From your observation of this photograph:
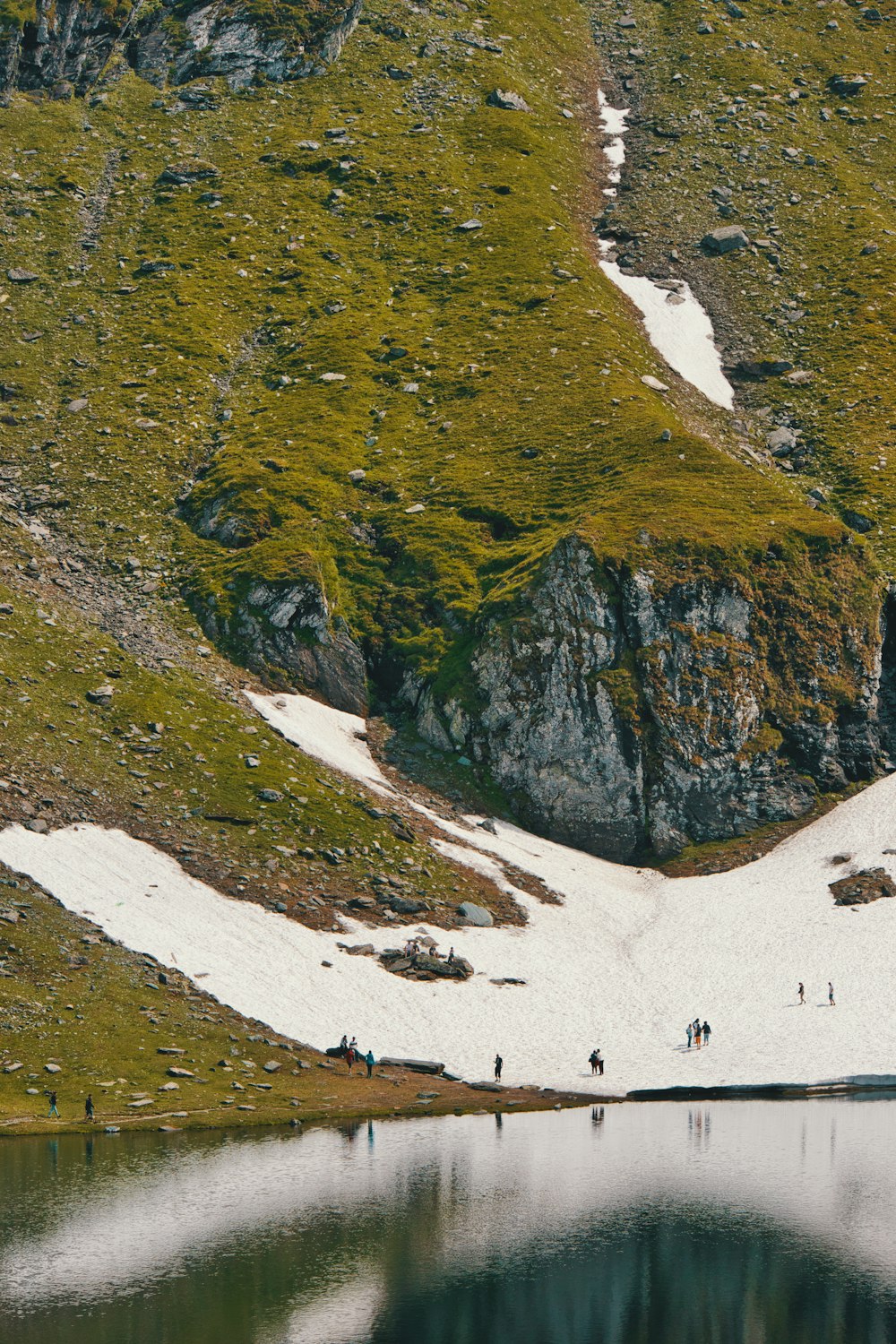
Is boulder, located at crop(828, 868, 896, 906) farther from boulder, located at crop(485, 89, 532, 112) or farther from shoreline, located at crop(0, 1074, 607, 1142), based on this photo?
boulder, located at crop(485, 89, 532, 112)

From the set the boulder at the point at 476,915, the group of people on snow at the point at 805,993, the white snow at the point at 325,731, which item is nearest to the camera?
the group of people on snow at the point at 805,993

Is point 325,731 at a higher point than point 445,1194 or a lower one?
higher

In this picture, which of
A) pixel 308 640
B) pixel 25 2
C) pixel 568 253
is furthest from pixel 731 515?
pixel 25 2

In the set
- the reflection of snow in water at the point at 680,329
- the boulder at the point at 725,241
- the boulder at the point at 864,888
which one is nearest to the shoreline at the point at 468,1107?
the boulder at the point at 864,888

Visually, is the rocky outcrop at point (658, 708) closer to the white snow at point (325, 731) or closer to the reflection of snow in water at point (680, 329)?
the white snow at point (325, 731)

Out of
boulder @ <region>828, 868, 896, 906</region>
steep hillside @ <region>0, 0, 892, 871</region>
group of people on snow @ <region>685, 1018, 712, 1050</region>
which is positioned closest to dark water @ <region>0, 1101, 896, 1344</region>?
group of people on snow @ <region>685, 1018, 712, 1050</region>

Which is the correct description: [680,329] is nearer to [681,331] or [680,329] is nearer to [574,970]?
[681,331]

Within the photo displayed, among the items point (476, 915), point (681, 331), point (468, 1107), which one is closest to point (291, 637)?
point (476, 915)
